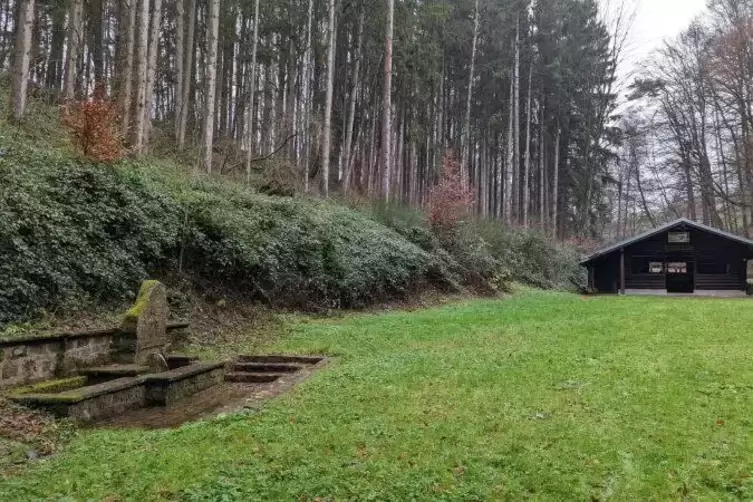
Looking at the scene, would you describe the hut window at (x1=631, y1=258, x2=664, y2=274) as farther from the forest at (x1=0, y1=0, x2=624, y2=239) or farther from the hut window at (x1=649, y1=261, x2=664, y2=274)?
the forest at (x1=0, y1=0, x2=624, y2=239)

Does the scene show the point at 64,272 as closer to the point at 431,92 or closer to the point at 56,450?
the point at 56,450

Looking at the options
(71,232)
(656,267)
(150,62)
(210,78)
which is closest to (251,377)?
(71,232)

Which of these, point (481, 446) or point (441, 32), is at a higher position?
point (441, 32)

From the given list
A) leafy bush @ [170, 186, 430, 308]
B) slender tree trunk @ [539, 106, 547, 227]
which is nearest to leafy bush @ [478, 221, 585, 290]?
slender tree trunk @ [539, 106, 547, 227]

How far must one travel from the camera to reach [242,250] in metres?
10.8

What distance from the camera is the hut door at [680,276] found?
25.8 meters

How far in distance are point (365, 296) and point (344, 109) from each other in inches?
511

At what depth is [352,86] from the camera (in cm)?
2384

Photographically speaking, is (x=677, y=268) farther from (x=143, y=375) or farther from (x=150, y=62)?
(x=143, y=375)

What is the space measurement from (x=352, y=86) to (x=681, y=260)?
17691 millimetres

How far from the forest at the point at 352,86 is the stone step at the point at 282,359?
4730 mm

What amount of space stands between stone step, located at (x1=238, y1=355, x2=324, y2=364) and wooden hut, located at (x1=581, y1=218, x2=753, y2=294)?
70.3 ft

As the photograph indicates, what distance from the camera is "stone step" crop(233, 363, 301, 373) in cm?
783

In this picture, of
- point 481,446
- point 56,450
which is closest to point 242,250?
point 56,450
